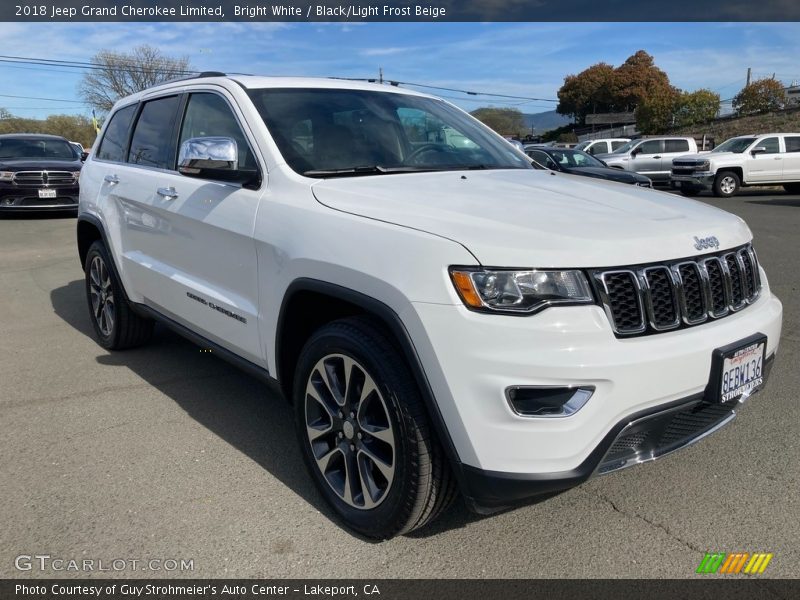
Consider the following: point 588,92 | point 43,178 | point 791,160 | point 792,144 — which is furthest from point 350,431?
point 588,92

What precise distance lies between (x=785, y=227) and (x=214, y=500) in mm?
11664

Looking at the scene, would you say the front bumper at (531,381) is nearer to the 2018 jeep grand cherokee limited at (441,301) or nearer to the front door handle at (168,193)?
the 2018 jeep grand cherokee limited at (441,301)

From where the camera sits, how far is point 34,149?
14.7 meters

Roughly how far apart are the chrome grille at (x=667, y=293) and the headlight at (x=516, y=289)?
3.9 inches

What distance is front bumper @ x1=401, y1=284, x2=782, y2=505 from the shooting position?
2.15m

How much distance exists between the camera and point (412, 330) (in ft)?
7.54

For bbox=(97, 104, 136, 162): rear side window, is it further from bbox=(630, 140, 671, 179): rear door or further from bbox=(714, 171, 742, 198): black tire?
bbox=(630, 140, 671, 179): rear door

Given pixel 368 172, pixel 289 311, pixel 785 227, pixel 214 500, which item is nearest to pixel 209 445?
pixel 214 500

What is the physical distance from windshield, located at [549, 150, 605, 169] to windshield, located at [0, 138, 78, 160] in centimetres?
1080

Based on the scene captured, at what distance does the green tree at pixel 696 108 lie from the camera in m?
42.3

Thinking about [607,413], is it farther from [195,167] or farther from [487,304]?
[195,167]

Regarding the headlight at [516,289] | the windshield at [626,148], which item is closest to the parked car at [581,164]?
the windshield at [626,148]

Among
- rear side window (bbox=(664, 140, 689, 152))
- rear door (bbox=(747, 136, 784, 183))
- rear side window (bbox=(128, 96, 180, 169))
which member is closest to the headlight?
rear side window (bbox=(128, 96, 180, 169))

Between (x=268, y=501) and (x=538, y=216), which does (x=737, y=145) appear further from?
(x=268, y=501)
